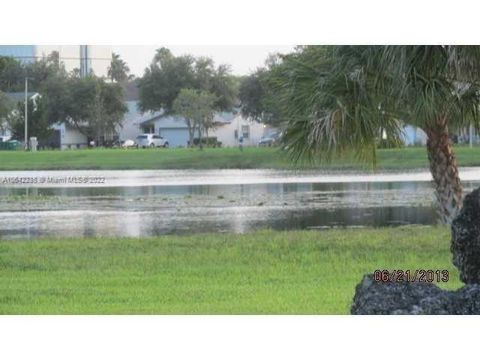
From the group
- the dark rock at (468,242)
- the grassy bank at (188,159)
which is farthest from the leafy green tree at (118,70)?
the dark rock at (468,242)

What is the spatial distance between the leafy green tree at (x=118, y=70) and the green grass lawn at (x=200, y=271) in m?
1.55

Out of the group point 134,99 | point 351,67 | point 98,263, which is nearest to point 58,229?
point 98,263

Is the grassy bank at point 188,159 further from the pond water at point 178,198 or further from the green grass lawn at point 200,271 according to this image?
the green grass lawn at point 200,271

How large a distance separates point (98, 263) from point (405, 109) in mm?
3177

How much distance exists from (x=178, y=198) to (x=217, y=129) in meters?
0.79

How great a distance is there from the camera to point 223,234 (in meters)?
10.6

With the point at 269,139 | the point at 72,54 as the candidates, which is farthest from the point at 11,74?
the point at 269,139

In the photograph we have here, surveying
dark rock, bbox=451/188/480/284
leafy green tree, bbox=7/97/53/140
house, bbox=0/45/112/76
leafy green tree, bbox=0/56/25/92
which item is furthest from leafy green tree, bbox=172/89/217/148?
dark rock, bbox=451/188/480/284

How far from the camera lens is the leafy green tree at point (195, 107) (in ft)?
36.1

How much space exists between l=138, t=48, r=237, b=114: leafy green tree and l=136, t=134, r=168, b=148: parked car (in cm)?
27

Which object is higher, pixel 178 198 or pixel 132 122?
pixel 132 122

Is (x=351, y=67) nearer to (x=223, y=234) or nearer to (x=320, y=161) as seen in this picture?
(x=320, y=161)

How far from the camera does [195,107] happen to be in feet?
36.2

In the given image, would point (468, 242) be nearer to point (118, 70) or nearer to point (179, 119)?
point (179, 119)
